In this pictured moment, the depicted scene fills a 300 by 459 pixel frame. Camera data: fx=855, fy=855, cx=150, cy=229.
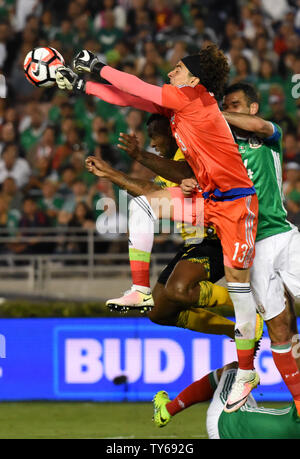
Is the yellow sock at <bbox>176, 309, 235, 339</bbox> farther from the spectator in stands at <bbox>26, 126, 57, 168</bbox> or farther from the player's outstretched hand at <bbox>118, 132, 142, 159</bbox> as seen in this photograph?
the spectator in stands at <bbox>26, 126, 57, 168</bbox>

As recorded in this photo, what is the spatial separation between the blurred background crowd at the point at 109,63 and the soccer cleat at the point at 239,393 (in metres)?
4.39

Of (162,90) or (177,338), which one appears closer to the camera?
(162,90)

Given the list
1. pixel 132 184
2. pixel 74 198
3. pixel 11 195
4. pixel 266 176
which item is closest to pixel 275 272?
pixel 266 176

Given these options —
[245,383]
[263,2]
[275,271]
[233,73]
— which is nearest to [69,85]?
[275,271]

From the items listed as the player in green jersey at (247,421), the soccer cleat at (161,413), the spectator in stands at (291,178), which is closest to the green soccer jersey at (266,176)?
the player in green jersey at (247,421)

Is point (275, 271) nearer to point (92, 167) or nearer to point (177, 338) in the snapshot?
point (92, 167)

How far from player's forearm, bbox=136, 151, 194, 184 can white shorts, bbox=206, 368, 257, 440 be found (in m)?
1.38

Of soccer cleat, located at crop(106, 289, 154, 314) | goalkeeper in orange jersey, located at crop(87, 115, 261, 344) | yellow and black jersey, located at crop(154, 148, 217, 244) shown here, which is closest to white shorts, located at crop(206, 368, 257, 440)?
goalkeeper in orange jersey, located at crop(87, 115, 261, 344)

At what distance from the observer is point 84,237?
422 inches

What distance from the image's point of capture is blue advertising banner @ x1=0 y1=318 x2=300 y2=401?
8828 millimetres

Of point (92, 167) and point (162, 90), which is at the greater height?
point (162, 90)

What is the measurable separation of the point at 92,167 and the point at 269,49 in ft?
27.3

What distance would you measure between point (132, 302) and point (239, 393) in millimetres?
915

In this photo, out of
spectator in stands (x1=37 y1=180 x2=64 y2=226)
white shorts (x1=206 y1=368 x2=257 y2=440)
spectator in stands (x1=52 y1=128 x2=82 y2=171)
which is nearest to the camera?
white shorts (x1=206 y1=368 x2=257 y2=440)
